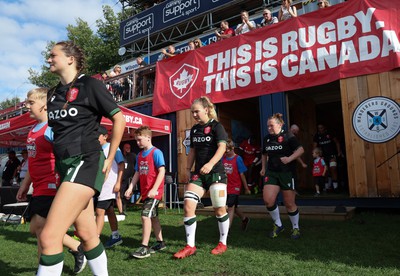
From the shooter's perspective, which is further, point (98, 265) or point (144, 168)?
point (144, 168)

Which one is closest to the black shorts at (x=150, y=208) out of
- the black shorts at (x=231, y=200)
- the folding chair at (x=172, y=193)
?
the black shorts at (x=231, y=200)

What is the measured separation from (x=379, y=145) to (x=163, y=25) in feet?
63.2

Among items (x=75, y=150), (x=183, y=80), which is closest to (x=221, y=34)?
(x=183, y=80)

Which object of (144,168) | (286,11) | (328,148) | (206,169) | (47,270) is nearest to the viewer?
(47,270)

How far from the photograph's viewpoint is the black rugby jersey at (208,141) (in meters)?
4.46

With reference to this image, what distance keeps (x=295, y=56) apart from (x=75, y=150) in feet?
21.8

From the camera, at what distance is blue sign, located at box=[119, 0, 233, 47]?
2052 centimetres

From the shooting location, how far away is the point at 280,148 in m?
5.51

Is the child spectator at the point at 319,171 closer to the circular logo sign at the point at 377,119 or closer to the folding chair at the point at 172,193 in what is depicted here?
the circular logo sign at the point at 377,119

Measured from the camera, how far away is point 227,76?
8945 millimetres

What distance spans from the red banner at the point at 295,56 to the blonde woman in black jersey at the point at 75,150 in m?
6.18

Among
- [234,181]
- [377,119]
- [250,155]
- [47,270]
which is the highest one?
[377,119]

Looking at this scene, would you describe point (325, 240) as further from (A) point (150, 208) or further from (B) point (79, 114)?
(B) point (79, 114)

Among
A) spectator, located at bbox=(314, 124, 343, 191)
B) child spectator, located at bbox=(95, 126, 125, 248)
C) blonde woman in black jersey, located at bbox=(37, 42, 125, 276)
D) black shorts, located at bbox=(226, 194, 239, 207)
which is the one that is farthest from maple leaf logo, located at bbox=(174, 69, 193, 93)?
blonde woman in black jersey, located at bbox=(37, 42, 125, 276)
